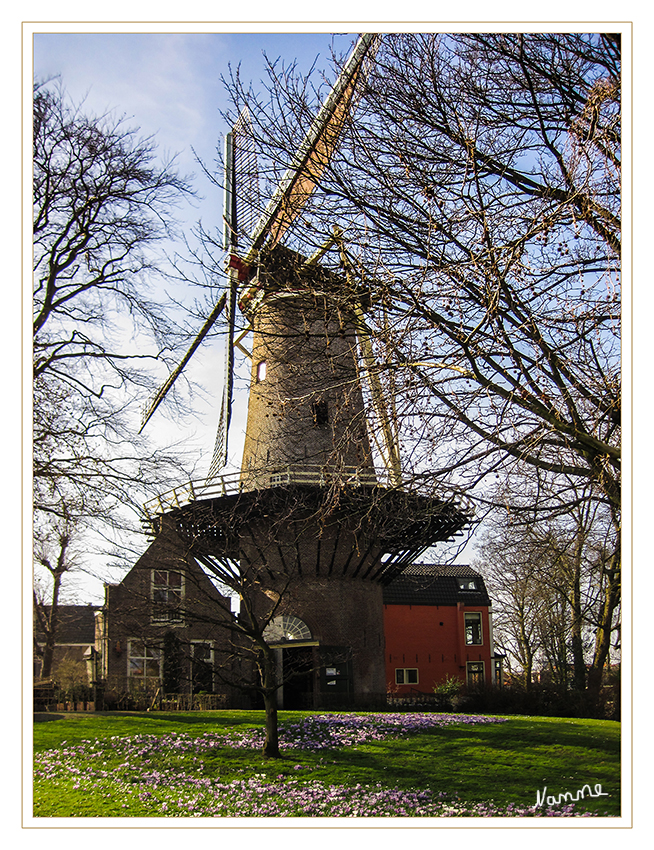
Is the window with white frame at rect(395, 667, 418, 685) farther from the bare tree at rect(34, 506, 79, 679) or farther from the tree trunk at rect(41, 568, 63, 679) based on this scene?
the bare tree at rect(34, 506, 79, 679)

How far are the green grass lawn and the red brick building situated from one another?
1119 centimetres

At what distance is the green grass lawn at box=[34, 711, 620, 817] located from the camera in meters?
6.81

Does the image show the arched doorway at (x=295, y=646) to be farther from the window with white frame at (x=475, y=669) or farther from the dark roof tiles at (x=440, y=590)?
the window with white frame at (x=475, y=669)

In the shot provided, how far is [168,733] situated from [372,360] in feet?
22.5

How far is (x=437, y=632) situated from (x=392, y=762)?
14.6 m

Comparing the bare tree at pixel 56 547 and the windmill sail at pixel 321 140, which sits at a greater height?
the windmill sail at pixel 321 140

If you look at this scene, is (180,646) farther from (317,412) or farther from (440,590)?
(440,590)

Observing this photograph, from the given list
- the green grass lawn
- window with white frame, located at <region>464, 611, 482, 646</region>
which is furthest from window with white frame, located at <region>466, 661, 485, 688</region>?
the green grass lawn

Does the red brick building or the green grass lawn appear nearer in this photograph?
Result: the green grass lawn

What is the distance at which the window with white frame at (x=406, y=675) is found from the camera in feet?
72.8

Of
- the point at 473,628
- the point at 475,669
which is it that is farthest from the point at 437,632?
the point at 475,669

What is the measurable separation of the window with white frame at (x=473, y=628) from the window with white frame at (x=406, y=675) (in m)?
2.25
